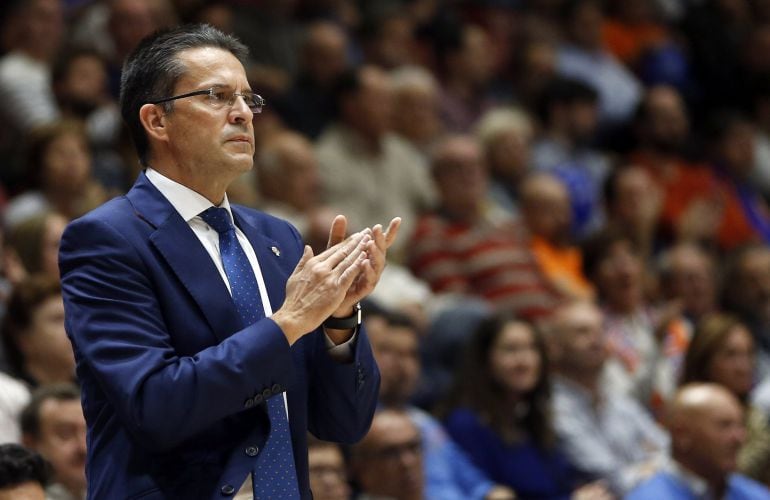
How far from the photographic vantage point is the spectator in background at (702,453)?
4.16m

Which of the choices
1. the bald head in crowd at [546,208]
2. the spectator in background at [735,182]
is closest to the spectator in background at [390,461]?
the bald head in crowd at [546,208]

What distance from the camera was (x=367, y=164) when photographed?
6383 mm

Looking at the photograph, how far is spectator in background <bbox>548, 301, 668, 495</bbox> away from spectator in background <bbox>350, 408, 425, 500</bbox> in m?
1.01

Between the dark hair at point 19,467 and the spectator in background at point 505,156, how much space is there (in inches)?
180

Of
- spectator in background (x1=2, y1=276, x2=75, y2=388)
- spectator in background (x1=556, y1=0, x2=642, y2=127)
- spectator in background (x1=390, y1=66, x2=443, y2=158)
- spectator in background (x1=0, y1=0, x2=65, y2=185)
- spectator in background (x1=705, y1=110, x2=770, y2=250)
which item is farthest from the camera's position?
spectator in background (x1=556, y1=0, x2=642, y2=127)

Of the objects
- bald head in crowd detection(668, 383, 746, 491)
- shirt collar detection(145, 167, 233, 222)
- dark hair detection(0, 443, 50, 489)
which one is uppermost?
shirt collar detection(145, 167, 233, 222)

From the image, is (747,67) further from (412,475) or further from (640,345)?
(412,475)

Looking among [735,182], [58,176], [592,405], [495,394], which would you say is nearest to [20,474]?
[495,394]

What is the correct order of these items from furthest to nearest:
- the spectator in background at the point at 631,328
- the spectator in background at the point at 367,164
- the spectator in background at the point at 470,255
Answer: the spectator in background at the point at 367,164
the spectator in background at the point at 470,255
the spectator in background at the point at 631,328

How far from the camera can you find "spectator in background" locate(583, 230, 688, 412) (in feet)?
18.8

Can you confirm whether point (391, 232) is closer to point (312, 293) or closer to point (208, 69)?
point (312, 293)

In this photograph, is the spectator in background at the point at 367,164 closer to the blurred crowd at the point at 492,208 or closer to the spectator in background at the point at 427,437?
the blurred crowd at the point at 492,208

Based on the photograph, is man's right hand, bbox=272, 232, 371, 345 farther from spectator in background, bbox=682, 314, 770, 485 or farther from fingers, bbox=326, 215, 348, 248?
spectator in background, bbox=682, 314, 770, 485

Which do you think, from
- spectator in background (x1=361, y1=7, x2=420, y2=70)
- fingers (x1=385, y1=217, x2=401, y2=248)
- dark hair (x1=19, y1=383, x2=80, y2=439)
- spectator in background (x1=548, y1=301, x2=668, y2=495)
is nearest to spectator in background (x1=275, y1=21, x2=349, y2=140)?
spectator in background (x1=361, y1=7, x2=420, y2=70)
